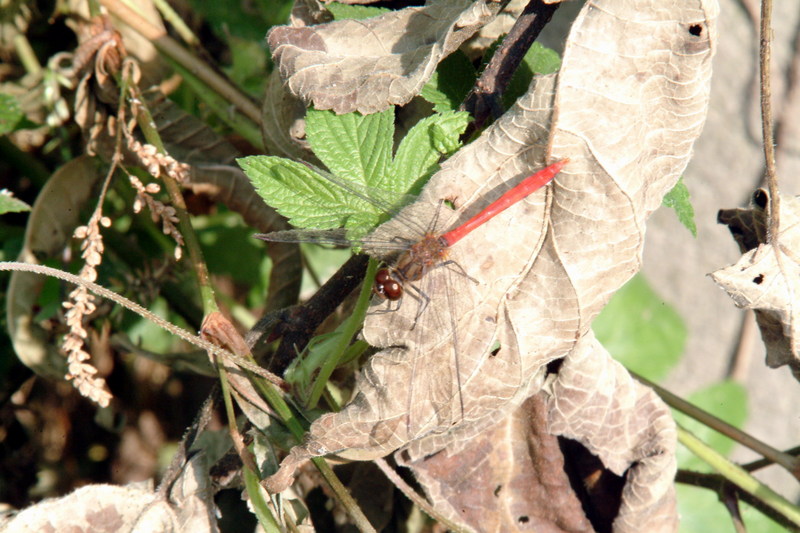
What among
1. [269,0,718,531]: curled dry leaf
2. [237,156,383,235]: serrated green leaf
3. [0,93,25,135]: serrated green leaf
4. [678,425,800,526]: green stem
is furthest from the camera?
[0,93,25,135]: serrated green leaf

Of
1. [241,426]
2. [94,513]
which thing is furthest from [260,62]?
[94,513]

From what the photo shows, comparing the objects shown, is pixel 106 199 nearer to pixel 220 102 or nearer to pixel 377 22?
pixel 220 102

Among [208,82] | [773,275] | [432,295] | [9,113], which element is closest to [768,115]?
[773,275]

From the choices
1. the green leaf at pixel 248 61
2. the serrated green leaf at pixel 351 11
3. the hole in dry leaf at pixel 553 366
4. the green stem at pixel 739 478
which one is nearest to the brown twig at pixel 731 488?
the green stem at pixel 739 478

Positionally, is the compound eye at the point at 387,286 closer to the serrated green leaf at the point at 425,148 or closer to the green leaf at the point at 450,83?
the serrated green leaf at the point at 425,148

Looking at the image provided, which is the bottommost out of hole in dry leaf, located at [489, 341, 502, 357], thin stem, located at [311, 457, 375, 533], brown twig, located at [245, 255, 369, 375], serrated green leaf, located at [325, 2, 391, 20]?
thin stem, located at [311, 457, 375, 533]

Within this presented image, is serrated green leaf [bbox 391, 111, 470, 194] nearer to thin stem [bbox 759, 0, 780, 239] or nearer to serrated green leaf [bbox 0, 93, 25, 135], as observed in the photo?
thin stem [bbox 759, 0, 780, 239]

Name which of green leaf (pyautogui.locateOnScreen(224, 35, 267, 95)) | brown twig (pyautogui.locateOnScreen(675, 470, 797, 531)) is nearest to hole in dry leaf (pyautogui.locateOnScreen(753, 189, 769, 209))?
brown twig (pyautogui.locateOnScreen(675, 470, 797, 531))
